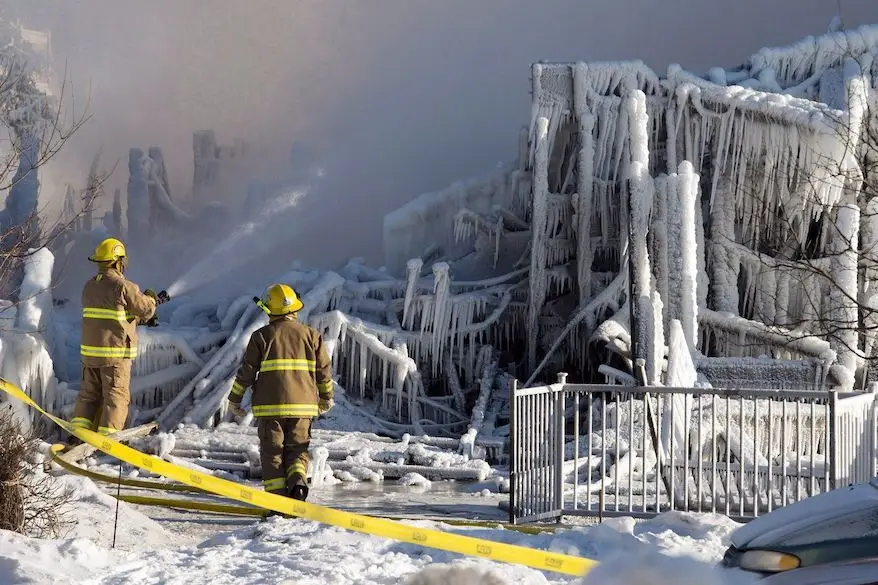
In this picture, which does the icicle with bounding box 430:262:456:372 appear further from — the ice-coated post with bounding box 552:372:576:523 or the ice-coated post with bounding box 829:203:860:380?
the ice-coated post with bounding box 552:372:576:523

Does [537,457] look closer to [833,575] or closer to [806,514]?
[806,514]

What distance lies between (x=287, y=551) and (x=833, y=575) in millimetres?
3779

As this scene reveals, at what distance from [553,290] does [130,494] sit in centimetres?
1174

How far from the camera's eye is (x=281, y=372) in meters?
8.62

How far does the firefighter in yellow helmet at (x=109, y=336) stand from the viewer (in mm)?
10242

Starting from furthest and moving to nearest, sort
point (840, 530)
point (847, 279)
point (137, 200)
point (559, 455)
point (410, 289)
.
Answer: point (137, 200), point (410, 289), point (847, 279), point (559, 455), point (840, 530)

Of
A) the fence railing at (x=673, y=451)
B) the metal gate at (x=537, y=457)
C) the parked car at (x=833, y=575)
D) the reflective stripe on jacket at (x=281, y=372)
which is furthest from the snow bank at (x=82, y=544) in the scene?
the parked car at (x=833, y=575)

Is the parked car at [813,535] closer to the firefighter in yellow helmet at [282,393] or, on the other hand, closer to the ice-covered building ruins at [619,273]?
the firefighter in yellow helmet at [282,393]

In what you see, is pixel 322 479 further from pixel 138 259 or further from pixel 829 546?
pixel 138 259

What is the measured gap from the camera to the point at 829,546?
16.5 ft

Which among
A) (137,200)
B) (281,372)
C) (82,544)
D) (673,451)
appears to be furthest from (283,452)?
(137,200)

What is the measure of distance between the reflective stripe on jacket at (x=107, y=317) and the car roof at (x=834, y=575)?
6866 mm

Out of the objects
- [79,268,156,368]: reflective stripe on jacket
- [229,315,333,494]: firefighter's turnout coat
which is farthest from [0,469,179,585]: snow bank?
[79,268,156,368]: reflective stripe on jacket

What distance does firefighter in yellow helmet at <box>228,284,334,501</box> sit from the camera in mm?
8586
